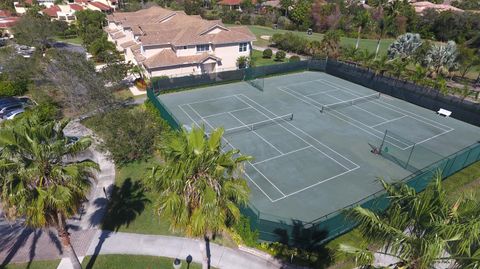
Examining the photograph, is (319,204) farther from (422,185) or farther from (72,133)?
(72,133)

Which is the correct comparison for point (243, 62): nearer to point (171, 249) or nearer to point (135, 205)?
point (135, 205)

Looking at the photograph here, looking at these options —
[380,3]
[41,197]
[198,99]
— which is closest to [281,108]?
[198,99]

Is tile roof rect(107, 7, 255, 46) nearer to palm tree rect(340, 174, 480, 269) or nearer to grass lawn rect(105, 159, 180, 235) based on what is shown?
grass lawn rect(105, 159, 180, 235)

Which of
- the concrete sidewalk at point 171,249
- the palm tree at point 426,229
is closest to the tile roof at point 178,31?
the concrete sidewalk at point 171,249

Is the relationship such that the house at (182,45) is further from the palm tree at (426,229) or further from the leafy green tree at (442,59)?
the palm tree at (426,229)

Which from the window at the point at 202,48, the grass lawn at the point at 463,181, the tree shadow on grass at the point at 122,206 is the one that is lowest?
the tree shadow on grass at the point at 122,206
